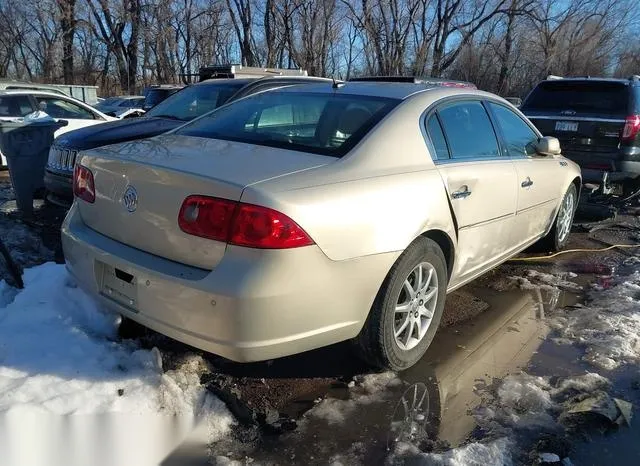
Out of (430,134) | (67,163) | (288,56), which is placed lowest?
→ (67,163)

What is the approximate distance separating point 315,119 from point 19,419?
218 centimetres

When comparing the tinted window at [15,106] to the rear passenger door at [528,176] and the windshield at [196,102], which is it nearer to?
the windshield at [196,102]

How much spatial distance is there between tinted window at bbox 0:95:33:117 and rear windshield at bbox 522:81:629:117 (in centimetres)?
830

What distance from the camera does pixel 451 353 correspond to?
349cm

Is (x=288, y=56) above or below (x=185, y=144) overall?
above

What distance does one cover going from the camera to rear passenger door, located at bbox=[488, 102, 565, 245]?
4.28 metres

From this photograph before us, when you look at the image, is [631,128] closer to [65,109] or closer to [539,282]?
[539,282]

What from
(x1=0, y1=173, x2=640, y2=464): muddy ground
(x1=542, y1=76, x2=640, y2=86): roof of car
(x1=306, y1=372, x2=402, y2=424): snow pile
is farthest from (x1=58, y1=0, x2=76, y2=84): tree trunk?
(x1=306, y1=372, x2=402, y2=424): snow pile

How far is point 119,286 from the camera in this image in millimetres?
2762

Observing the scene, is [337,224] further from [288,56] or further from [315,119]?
[288,56]

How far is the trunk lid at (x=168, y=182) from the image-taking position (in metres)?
2.50

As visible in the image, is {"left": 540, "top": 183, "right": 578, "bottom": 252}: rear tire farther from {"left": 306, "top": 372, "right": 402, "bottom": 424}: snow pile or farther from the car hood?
the car hood

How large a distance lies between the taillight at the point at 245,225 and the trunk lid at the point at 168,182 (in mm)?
42

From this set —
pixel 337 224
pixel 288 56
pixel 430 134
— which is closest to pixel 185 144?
pixel 337 224
